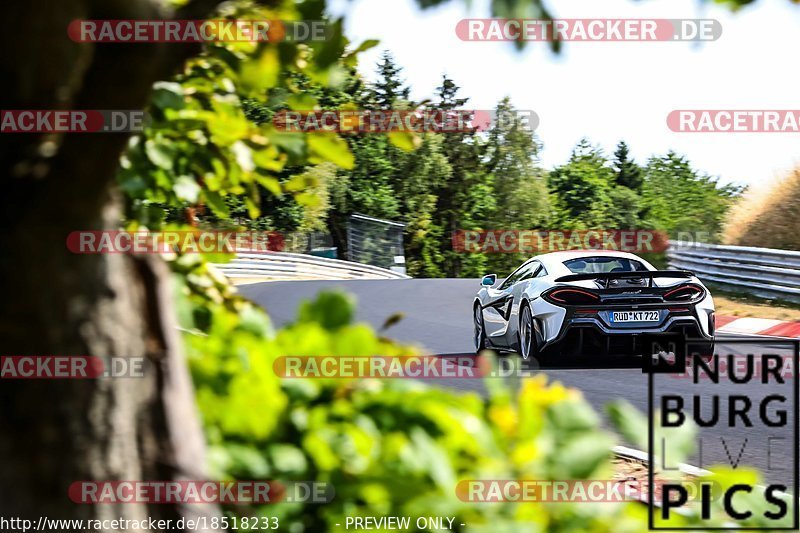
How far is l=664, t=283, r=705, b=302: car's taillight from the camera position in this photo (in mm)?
10703

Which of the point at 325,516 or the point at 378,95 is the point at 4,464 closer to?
the point at 325,516

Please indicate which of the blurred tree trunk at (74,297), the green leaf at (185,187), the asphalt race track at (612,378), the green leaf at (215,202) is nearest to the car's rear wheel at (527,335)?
the asphalt race track at (612,378)

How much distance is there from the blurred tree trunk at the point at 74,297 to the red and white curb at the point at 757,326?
51.6 ft

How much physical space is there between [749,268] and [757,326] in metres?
5.53

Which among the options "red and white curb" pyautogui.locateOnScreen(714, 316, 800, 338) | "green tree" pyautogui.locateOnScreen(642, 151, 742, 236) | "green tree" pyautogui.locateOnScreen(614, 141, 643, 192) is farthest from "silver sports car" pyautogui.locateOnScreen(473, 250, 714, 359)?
"green tree" pyautogui.locateOnScreen(614, 141, 643, 192)

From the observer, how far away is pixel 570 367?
38.5ft

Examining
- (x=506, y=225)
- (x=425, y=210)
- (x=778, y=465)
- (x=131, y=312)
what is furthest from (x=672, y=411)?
(x=506, y=225)

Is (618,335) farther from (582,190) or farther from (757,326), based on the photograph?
(582,190)

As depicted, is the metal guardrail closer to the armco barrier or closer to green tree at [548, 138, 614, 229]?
the armco barrier

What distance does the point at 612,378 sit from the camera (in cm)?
1082

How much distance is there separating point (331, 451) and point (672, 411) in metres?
0.94

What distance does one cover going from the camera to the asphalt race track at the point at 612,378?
7.14 meters

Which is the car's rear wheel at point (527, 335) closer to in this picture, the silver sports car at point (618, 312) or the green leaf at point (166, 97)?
the silver sports car at point (618, 312)

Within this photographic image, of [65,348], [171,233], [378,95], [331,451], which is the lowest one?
[331,451]
